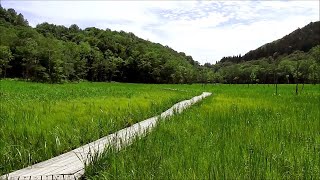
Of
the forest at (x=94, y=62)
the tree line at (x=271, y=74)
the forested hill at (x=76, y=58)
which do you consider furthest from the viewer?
the tree line at (x=271, y=74)

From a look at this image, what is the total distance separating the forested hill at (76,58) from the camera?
269 feet

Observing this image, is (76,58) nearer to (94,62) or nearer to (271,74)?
(94,62)

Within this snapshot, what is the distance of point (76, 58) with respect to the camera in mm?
108750

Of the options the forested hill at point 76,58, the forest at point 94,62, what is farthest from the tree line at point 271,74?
the forested hill at point 76,58

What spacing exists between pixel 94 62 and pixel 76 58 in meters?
14.7

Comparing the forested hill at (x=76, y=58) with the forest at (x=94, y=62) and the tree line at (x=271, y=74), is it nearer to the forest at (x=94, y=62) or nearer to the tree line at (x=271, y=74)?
the forest at (x=94, y=62)

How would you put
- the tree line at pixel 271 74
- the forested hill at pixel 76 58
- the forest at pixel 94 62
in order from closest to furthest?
1. the forest at pixel 94 62
2. the forested hill at pixel 76 58
3. the tree line at pixel 271 74

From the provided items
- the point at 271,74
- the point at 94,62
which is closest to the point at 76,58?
the point at 94,62

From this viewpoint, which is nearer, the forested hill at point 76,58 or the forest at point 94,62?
the forest at point 94,62

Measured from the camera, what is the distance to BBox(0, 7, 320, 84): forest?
268 feet

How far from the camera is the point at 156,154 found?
16.6ft

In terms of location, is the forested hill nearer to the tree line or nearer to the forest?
the forest

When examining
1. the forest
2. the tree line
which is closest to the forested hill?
the forest

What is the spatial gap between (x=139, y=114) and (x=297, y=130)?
5430mm
